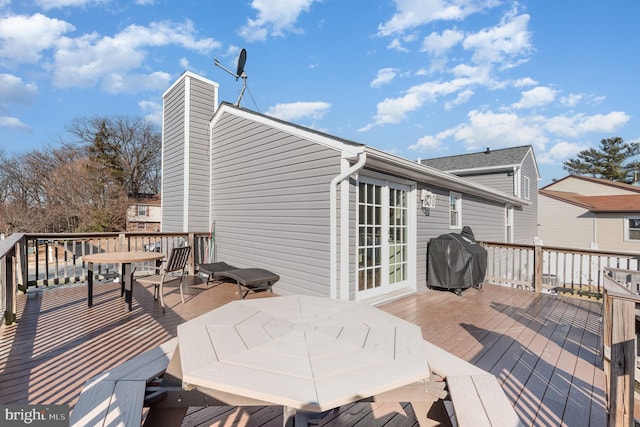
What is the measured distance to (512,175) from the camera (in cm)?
1123

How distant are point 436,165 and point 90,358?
13.4 meters

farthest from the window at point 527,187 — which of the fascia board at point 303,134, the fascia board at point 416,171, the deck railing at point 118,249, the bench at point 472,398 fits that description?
the bench at point 472,398

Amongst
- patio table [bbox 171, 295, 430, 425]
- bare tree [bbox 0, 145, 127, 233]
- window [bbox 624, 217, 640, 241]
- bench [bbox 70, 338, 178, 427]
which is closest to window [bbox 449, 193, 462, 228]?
patio table [bbox 171, 295, 430, 425]

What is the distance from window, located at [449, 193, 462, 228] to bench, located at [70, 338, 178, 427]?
6.36 metres

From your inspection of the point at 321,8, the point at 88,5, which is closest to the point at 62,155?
the point at 88,5

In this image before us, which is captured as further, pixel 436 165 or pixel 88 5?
pixel 436 165

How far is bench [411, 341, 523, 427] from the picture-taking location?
3.47 ft

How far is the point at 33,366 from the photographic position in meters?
2.50

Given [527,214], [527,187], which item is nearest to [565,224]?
[527,187]

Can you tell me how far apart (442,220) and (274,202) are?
3.38m

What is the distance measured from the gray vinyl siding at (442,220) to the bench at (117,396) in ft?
15.8

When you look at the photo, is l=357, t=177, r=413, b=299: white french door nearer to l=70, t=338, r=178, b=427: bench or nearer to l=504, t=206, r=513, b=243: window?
l=70, t=338, r=178, b=427: bench

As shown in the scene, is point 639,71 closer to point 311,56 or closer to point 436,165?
point 436,165

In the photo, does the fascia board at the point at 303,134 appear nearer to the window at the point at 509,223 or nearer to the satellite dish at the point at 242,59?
the satellite dish at the point at 242,59
